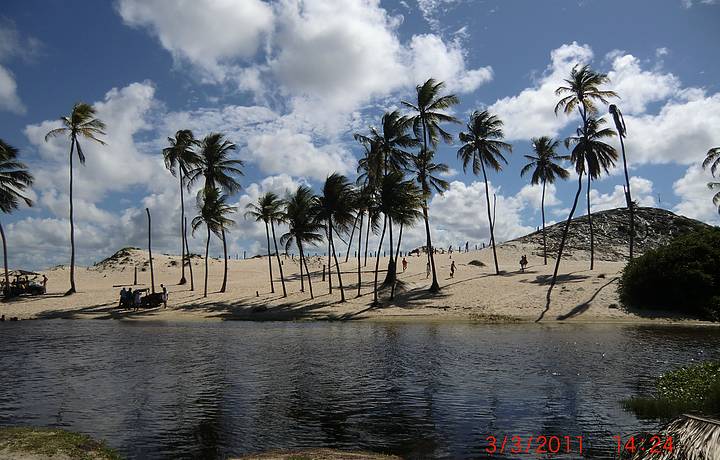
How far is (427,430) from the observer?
448 inches

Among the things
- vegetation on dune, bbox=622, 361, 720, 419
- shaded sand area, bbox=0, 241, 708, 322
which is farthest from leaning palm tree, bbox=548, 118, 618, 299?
vegetation on dune, bbox=622, 361, 720, 419

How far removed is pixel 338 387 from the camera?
15930 mm

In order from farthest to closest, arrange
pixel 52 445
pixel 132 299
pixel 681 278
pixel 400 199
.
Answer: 1. pixel 132 299
2. pixel 400 199
3. pixel 681 278
4. pixel 52 445

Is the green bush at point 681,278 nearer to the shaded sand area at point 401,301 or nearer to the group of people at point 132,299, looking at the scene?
the shaded sand area at point 401,301

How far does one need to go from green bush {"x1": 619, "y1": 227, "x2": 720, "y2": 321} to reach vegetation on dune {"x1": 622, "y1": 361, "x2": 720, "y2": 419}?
81.5 feet

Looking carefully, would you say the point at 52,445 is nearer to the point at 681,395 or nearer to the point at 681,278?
the point at 681,395

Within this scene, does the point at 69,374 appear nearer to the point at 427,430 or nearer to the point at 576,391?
the point at 427,430

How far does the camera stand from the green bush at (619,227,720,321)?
35.0m

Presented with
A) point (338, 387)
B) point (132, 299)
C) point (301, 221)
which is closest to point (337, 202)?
point (301, 221)

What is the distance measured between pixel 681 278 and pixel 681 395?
27.4 m

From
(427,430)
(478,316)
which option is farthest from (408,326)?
(427,430)

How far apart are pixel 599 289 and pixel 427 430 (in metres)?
34.9

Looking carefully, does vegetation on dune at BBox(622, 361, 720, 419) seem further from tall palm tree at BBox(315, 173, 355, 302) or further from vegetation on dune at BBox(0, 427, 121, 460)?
tall palm tree at BBox(315, 173, 355, 302)

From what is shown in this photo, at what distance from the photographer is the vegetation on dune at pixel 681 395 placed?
36.0 ft
